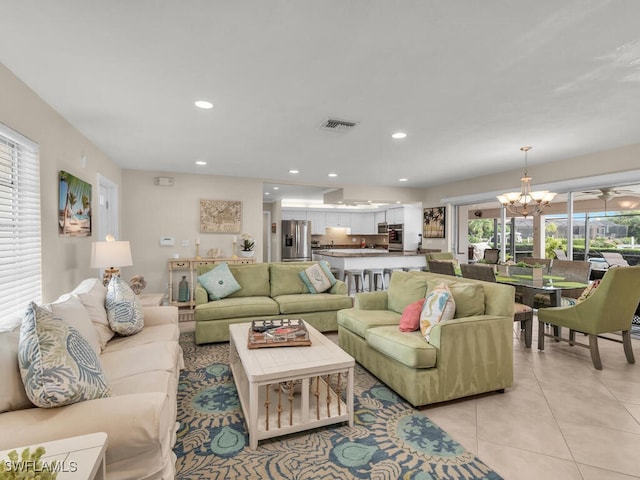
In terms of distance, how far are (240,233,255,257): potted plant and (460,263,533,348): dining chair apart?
367 centimetres

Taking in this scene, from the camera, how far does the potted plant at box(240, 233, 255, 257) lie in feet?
19.6

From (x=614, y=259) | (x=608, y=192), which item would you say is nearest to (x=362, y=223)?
(x=608, y=192)

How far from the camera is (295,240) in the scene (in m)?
9.32

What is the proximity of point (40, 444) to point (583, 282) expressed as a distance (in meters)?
5.18

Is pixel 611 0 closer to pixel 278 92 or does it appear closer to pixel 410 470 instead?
pixel 278 92

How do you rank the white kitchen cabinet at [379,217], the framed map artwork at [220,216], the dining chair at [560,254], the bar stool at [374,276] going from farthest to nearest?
the white kitchen cabinet at [379,217] < the bar stool at [374,276] < the framed map artwork at [220,216] < the dining chair at [560,254]

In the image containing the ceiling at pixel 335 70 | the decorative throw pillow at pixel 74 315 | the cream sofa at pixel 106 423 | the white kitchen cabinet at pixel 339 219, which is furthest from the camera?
the white kitchen cabinet at pixel 339 219

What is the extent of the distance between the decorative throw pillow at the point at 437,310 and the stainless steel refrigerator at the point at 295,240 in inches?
267

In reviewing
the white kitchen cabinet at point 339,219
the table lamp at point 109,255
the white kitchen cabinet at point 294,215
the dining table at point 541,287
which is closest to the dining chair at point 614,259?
the dining table at point 541,287

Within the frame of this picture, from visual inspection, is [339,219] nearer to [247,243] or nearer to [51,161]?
[247,243]

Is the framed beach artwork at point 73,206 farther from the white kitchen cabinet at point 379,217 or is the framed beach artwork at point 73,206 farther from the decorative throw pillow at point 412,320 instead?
the white kitchen cabinet at point 379,217

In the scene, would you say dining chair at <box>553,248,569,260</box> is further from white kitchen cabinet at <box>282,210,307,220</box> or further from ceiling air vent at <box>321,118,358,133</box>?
white kitchen cabinet at <box>282,210,307,220</box>

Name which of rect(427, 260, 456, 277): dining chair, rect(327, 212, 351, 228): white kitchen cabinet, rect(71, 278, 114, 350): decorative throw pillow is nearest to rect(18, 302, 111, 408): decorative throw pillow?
rect(71, 278, 114, 350): decorative throw pillow

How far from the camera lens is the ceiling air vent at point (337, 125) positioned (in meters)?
3.18
